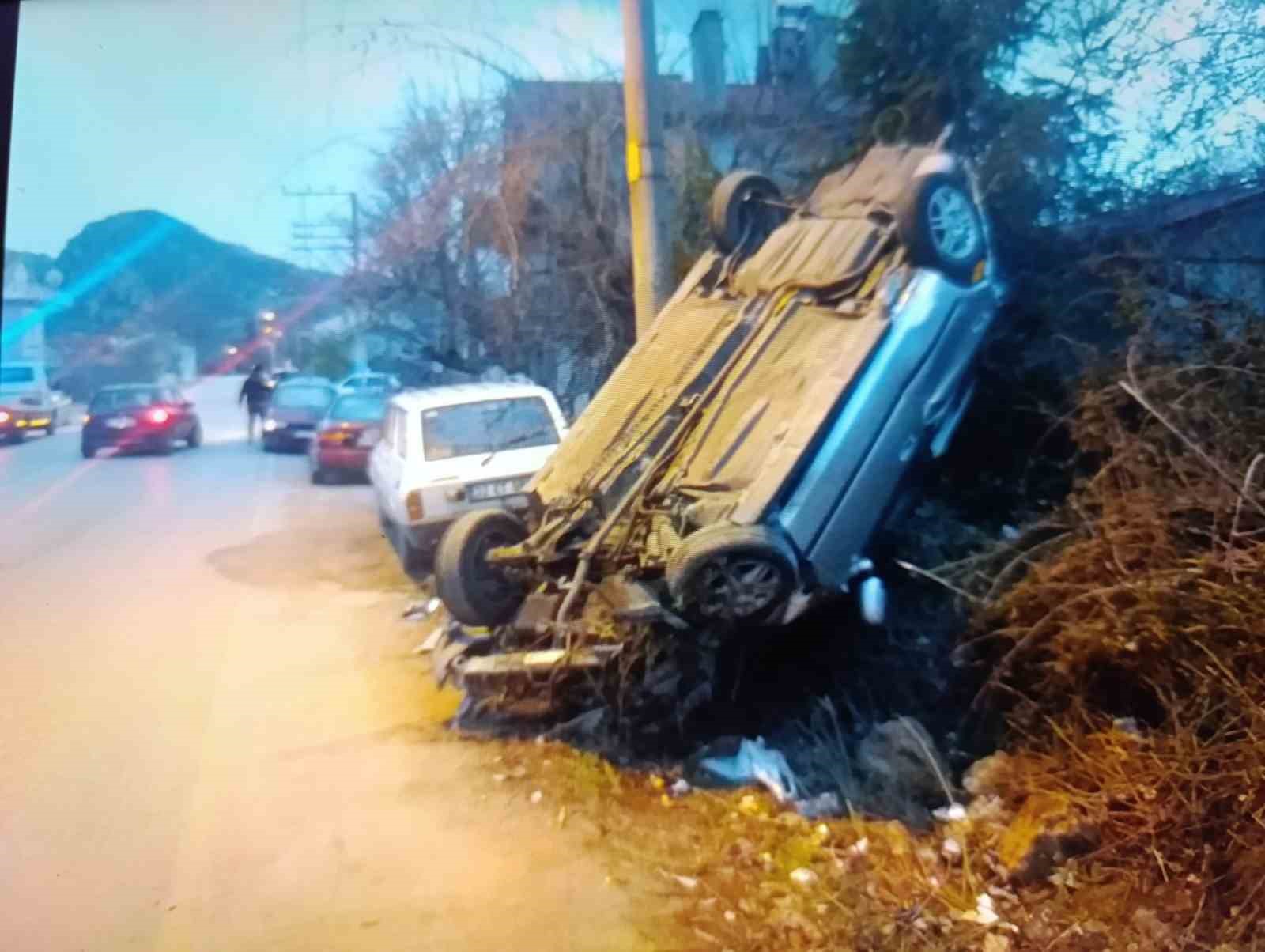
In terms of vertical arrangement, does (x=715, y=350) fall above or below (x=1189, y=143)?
below

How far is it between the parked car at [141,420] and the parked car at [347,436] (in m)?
0.34

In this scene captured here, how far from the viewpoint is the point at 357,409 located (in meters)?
3.31

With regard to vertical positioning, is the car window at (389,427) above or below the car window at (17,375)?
below

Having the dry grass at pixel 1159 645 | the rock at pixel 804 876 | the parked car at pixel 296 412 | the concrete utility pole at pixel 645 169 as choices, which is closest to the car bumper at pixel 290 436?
the parked car at pixel 296 412

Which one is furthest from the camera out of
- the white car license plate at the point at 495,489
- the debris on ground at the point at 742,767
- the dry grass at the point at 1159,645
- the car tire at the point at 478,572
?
the white car license plate at the point at 495,489

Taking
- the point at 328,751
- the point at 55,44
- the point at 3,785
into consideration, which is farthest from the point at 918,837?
the point at 55,44

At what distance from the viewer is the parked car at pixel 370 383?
328 centimetres

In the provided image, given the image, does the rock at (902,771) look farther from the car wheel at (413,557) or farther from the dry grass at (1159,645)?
the car wheel at (413,557)

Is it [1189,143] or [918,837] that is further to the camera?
[1189,143]

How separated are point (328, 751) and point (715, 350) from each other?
5.34 feet

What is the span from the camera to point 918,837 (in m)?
2.95

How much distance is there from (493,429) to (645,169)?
931mm

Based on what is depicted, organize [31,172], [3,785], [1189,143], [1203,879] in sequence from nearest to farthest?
[1203,879]
[3,785]
[31,172]
[1189,143]

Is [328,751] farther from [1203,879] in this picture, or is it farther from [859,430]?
[1203,879]
